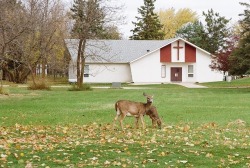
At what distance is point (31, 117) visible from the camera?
20734 mm

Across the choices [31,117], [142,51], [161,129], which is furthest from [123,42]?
[161,129]

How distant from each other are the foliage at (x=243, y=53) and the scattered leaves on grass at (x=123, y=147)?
23958mm

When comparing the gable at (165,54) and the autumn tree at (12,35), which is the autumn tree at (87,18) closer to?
the autumn tree at (12,35)

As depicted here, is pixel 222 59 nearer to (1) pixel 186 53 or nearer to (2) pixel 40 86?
(1) pixel 186 53

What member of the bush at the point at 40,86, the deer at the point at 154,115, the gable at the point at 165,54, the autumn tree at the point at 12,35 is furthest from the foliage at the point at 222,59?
the deer at the point at 154,115

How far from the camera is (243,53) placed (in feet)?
131

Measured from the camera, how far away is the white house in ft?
207

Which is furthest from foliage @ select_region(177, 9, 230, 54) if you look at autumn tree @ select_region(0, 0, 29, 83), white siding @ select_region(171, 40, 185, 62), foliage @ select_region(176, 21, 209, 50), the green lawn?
the green lawn

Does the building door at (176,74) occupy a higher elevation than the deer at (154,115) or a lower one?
higher

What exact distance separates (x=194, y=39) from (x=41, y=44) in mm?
37326

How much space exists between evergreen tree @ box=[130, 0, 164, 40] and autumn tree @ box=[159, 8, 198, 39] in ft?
45.5

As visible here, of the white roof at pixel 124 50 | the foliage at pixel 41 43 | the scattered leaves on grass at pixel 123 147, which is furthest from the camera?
the white roof at pixel 124 50

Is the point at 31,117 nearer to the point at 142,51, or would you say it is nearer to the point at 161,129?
the point at 161,129

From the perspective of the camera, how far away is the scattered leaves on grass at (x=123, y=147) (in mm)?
10055
